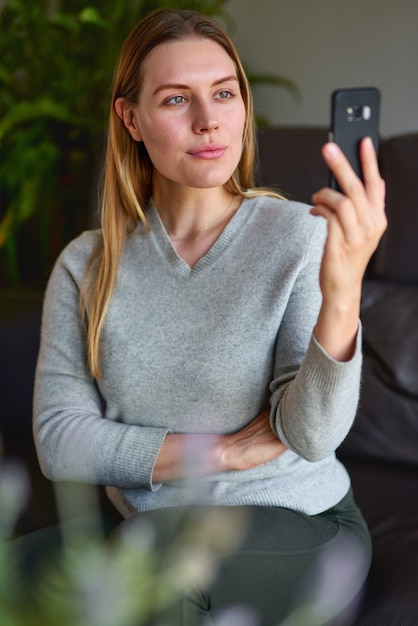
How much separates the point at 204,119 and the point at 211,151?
5cm

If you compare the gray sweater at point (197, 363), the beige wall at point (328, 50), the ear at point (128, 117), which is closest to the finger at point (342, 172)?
the gray sweater at point (197, 363)

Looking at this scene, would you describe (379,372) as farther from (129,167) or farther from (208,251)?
(129,167)

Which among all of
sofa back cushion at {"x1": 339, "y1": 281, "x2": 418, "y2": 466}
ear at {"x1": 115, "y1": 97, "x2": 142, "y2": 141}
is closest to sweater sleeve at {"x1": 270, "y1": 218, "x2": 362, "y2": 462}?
ear at {"x1": 115, "y1": 97, "x2": 142, "y2": 141}

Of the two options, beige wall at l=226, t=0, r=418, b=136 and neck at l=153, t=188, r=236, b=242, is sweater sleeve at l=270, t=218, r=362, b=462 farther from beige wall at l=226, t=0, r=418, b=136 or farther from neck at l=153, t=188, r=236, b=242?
beige wall at l=226, t=0, r=418, b=136

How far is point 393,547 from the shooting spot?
4.62 feet

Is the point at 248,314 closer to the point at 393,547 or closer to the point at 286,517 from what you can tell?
the point at 286,517

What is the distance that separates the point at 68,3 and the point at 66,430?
1993 millimetres

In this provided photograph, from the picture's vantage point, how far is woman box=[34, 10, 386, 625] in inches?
49.0

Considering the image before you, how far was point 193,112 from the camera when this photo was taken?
4.25 ft

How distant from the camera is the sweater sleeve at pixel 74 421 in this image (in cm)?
131

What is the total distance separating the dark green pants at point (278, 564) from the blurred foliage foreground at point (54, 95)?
1.55 meters

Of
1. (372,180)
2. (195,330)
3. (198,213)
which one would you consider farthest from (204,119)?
(372,180)

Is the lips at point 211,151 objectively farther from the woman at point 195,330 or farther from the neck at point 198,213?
the neck at point 198,213

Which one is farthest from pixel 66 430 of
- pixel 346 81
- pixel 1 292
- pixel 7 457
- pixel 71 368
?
Result: pixel 346 81
